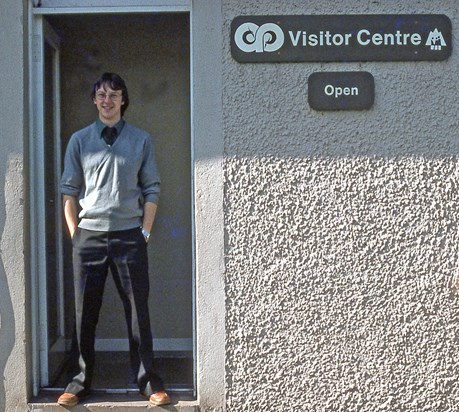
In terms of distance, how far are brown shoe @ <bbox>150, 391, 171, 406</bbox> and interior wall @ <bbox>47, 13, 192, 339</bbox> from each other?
51.2 inches

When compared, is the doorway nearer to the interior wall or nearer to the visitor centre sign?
the interior wall

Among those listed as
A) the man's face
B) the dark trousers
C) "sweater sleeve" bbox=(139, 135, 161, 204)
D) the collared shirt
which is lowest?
the dark trousers

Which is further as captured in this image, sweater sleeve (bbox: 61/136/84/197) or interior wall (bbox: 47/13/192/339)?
interior wall (bbox: 47/13/192/339)

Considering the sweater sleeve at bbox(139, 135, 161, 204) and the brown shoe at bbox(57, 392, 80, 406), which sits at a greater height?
the sweater sleeve at bbox(139, 135, 161, 204)

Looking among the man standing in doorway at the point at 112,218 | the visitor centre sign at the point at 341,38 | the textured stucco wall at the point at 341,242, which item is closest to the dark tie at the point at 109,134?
the man standing in doorway at the point at 112,218

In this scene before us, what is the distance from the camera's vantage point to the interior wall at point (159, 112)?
6246 mm

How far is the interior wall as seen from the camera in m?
6.25

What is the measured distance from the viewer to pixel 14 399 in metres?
5.08

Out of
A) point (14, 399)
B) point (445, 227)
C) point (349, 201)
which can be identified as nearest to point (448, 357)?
point (445, 227)

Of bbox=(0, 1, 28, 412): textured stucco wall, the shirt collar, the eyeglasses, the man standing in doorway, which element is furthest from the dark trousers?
the eyeglasses

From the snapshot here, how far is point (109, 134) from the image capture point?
5.03 meters

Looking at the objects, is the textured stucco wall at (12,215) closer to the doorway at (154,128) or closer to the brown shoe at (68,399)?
the brown shoe at (68,399)

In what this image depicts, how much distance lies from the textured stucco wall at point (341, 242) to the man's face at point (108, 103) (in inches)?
24.4

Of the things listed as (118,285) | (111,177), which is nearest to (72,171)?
(111,177)
